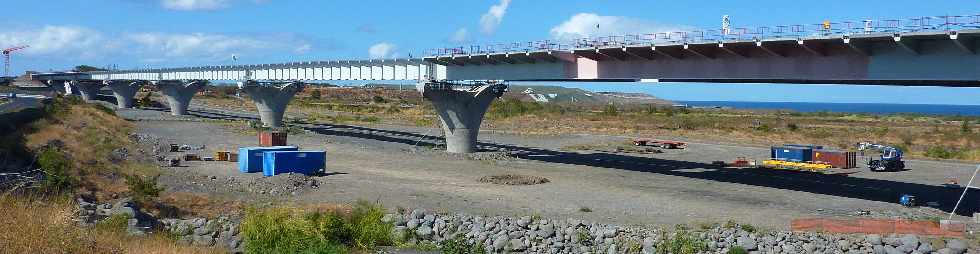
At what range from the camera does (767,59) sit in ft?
107

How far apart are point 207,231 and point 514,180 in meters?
17.9

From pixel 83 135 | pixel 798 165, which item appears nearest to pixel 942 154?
pixel 798 165

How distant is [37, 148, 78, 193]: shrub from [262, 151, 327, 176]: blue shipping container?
8.61m

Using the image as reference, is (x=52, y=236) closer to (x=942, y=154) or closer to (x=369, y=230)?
(x=369, y=230)

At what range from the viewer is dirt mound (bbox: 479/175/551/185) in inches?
1458

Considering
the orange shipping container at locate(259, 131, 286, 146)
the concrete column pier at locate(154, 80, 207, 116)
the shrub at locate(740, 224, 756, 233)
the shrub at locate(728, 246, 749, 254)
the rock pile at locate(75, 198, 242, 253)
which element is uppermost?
the concrete column pier at locate(154, 80, 207, 116)

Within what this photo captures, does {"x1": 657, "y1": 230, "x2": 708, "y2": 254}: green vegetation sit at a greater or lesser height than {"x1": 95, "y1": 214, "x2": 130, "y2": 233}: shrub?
lesser

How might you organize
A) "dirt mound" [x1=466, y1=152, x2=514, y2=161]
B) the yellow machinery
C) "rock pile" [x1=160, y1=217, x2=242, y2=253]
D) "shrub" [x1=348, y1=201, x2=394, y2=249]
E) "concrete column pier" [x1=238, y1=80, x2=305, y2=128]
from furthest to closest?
"concrete column pier" [x1=238, y1=80, x2=305, y2=128] < "dirt mound" [x1=466, y1=152, x2=514, y2=161] < the yellow machinery < "shrub" [x1=348, y1=201, x2=394, y2=249] < "rock pile" [x1=160, y1=217, x2=242, y2=253]

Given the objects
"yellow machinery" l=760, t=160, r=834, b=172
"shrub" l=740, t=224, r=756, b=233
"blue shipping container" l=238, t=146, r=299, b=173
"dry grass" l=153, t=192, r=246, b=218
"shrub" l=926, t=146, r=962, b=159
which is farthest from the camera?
"shrub" l=926, t=146, r=962, b=159

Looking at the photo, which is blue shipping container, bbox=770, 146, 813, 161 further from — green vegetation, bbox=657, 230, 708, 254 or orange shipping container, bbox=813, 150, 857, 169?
green vegetation, bbox=657, 230, 708, 254

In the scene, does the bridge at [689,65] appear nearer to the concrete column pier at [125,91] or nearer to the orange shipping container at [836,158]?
the orange shipping container at [836,158]

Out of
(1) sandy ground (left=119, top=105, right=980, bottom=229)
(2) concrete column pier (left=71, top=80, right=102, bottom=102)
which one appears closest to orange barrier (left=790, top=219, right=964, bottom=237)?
(1) sandy ground (left=119, top=105, right=980, bottom=229)

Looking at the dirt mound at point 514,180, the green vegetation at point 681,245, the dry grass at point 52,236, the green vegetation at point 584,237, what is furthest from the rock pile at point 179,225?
the dirt mound at point 514,180

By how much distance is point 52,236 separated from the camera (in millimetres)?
12266
